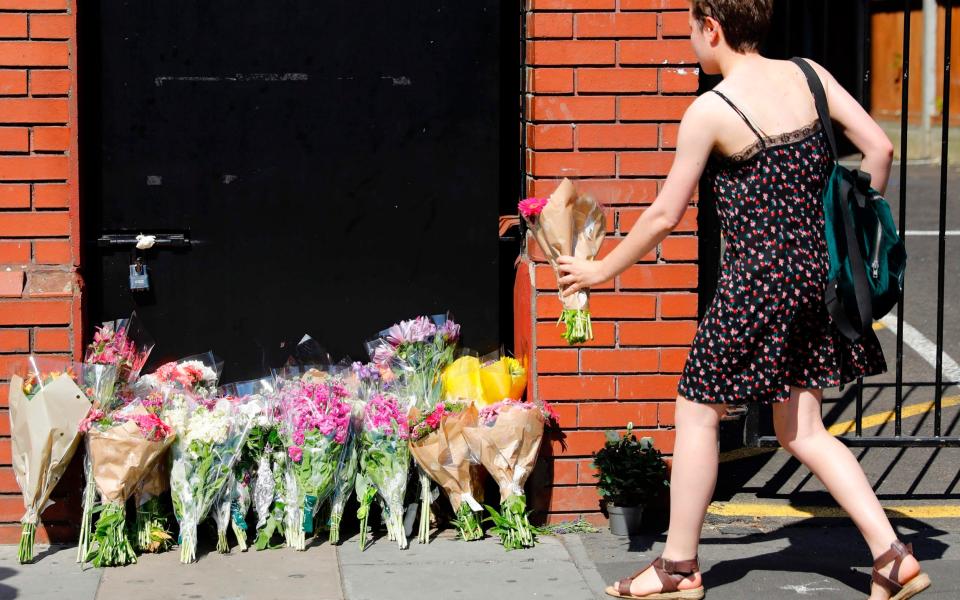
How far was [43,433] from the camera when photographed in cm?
452

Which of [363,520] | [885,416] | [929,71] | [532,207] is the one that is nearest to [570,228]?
[532,207]

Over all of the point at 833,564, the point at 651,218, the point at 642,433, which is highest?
the point at 651,218

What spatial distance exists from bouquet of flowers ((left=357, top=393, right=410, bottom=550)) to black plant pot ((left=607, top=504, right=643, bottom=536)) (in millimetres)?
765

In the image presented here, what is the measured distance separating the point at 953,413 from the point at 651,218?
10.3ft

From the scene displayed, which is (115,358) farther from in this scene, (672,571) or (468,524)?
(672,571)

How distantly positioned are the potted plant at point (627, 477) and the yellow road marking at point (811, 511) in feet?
1.42

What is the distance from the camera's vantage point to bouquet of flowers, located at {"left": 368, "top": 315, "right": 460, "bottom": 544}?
4941 millimetres

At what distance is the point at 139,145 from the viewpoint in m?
4.88

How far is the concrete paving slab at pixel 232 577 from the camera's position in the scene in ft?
14.2

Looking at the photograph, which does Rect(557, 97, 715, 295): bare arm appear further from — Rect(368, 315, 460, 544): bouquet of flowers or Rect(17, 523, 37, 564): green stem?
Rect(17, 523, 37, 564): green stem

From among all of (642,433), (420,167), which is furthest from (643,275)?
(420,167)

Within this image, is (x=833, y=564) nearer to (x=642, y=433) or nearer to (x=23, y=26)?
(x=642, y=433)

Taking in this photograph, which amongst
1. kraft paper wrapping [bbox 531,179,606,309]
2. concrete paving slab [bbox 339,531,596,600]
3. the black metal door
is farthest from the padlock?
kraft paper wrapping [bbox 531,179,606,309]

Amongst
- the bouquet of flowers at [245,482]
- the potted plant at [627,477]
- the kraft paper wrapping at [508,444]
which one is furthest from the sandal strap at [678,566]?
the bouquet of flowers at [245,482]
